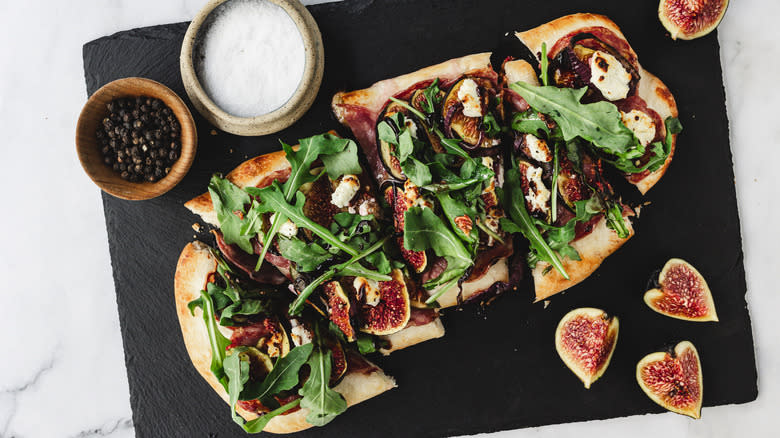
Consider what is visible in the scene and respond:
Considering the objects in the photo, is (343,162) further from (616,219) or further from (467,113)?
(616,219)

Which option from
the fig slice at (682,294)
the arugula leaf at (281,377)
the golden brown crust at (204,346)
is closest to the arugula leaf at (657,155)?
the fig slice at (682,294)

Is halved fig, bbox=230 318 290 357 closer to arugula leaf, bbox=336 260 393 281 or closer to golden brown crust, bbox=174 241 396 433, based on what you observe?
golden brown crust, bbox=174 241 396 433

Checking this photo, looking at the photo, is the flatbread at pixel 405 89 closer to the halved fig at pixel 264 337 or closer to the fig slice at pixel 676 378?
the halved fig at pixel 264 337

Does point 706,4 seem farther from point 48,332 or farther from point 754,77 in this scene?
point 48,332

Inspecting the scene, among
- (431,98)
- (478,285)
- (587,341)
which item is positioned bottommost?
(587,341)

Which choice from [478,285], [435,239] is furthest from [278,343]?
[478,285]

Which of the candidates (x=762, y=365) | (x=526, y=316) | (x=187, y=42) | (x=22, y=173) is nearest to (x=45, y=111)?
(x=22, y=173)

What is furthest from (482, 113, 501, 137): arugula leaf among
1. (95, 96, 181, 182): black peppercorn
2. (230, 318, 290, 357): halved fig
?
(95, 96, 181, 182): black peppercorn
